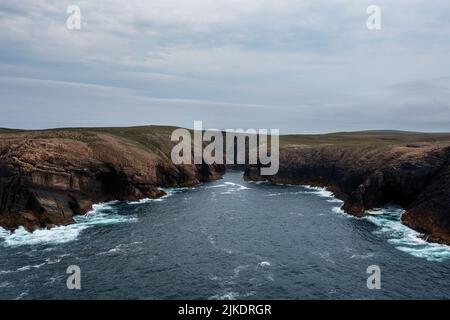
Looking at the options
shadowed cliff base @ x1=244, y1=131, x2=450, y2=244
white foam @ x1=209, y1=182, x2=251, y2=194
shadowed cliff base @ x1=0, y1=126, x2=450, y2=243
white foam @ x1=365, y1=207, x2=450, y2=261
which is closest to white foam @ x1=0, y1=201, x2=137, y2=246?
shadowed cliff base @ x1=0, y1=126, x2=450, y2=243

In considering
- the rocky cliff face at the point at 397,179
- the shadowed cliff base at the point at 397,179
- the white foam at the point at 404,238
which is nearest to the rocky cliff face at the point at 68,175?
the shadowed cliff base at the point at 397,179

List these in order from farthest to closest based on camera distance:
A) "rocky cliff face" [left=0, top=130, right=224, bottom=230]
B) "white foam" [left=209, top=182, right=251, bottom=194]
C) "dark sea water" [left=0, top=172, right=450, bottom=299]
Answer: "white foam" [left=209, top=182, right=251, bottom=194]
"rocky cliff face" [left=0, top=130, right=224, bottom=230]
"dark sea water" [left=0, top=172, right=450, bottom=299]

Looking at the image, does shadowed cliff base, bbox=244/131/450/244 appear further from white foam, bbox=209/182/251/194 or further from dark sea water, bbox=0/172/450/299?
white foam, bbox=209/182/251/194

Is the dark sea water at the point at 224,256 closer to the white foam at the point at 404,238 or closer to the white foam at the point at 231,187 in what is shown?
the white foam at the point at 404,238

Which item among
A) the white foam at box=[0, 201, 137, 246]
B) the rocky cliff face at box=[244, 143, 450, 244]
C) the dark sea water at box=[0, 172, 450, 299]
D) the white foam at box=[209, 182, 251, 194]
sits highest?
the rocky cliff face at box=[244, 143, 450, 244]

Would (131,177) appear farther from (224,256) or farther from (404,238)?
(404,238)

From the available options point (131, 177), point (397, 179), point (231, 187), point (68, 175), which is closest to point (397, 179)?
point (397, 179)
